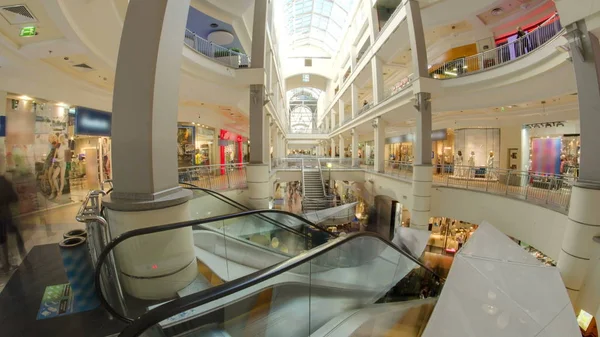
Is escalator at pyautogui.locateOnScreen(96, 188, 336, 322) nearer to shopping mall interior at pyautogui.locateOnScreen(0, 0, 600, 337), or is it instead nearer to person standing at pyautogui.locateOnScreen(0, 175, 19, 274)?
shopping mall interior at pyautogui.locateOnScreen(0, 0, 600, 337)

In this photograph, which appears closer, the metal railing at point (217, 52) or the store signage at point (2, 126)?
the store signage at point (2, 126)

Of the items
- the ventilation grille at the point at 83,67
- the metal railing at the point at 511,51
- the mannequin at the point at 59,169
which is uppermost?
the metal railing at the point at 511,51

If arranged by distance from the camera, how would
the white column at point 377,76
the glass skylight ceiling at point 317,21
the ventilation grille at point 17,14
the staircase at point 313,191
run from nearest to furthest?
the ventilation grille at point 17,14 → the white column at point 377,76 → the staircase at point 313,191 → the glass skylight ceiling at point 317,21

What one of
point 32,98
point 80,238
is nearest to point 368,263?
point 80,238

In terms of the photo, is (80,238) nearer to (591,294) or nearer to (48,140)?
(48,140)

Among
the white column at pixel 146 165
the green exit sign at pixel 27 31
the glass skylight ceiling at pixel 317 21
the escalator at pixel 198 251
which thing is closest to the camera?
the escalator at pixel 198 251

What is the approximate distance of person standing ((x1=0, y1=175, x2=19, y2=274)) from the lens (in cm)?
407

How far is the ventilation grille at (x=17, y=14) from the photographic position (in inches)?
167

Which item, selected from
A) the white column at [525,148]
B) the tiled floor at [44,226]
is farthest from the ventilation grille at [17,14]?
the white column at [525,148]

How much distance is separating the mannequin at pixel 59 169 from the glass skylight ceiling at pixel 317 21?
1977 cm

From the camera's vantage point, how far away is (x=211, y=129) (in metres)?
17.6

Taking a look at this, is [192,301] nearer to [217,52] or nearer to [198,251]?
[198,251]

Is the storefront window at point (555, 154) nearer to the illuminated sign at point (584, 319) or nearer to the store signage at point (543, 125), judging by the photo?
the store signage at point (543, 125)

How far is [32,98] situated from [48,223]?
11.1 ft
